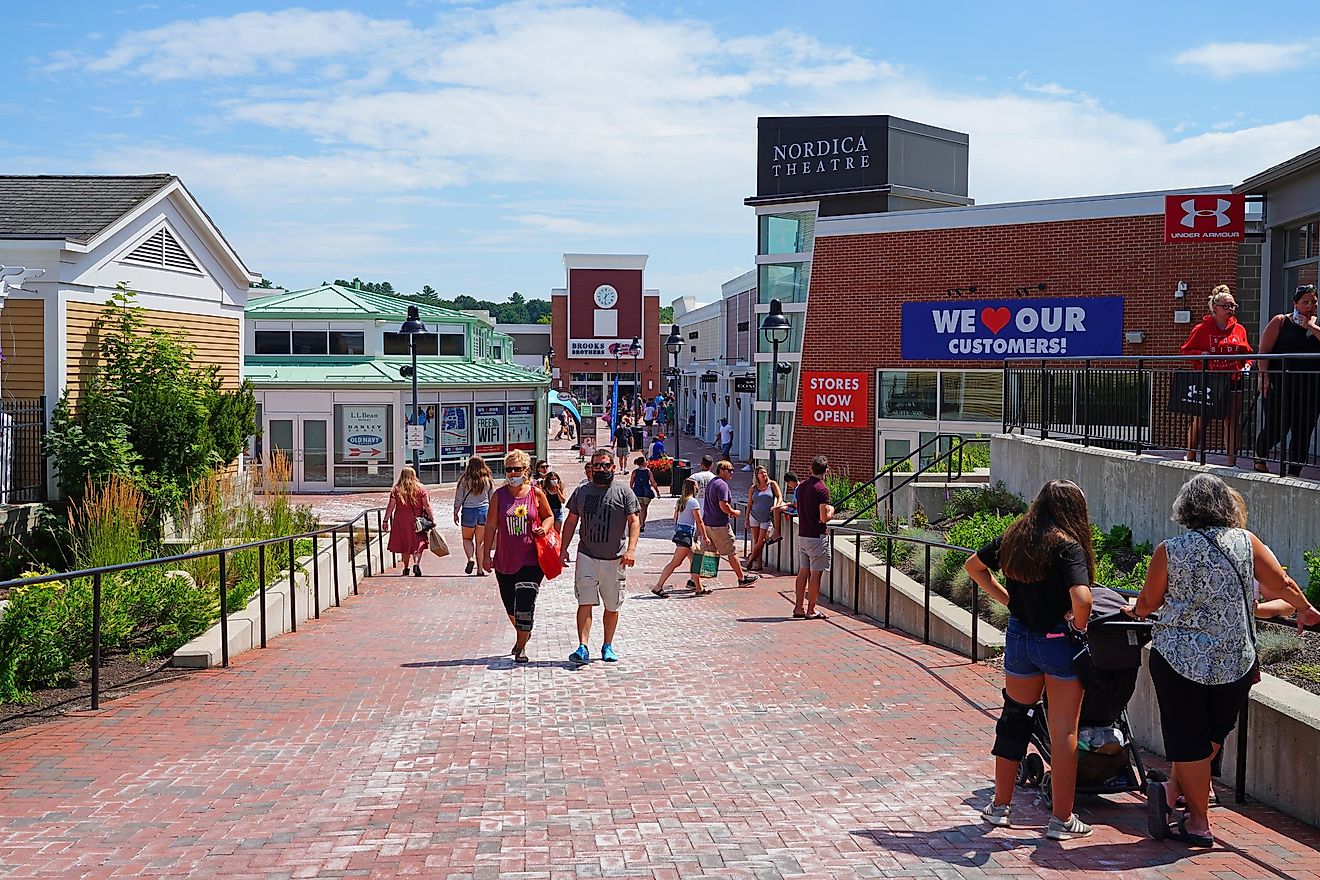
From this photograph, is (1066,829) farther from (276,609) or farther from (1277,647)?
(276,609)

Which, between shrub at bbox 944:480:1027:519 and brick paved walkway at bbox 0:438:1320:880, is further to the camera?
shrub at bbox 944:480:1027:519

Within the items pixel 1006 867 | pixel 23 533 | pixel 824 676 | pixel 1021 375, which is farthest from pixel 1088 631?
pixel 23 533

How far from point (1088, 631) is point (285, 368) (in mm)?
33887

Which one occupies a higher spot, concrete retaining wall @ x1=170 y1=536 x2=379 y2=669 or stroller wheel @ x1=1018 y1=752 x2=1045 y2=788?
stroller wheel @ x1=1018 y1=752 x2=1045 y2=788

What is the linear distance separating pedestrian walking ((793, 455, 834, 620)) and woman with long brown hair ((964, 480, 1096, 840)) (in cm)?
724

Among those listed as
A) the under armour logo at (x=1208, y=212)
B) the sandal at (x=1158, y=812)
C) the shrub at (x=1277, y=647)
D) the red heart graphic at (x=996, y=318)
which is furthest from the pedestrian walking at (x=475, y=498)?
the under armour logo at (x=1208, y=212)

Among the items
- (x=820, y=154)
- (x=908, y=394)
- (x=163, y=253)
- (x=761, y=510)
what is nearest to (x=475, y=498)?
(x=761, y=510)

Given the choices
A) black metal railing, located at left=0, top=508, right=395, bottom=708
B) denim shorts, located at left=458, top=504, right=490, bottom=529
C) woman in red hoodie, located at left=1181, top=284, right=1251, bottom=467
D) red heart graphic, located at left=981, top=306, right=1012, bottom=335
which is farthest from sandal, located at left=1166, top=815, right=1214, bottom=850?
red heart graphic, located at left=981, top=306, right=1012, bottom=335

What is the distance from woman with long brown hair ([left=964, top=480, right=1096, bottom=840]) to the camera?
552 cm

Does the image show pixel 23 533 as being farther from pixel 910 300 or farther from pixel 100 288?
Answer: pixel 910 300

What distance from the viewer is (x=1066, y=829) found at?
5559mm

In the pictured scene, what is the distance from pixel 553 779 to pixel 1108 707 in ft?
9.03

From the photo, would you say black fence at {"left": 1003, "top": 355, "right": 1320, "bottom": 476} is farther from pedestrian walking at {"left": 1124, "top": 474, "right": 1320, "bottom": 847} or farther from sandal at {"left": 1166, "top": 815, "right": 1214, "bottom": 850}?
sandal at {"left": 1166, "top": 815, "right": 1214, "bottom": 850}

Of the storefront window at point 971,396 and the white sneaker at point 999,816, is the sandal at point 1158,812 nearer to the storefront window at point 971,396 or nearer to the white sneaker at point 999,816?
the white sneaker at point 999,816
